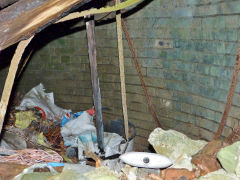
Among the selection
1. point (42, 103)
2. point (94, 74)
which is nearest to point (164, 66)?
point (94, 74)

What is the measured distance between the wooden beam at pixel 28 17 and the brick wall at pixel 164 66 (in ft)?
6.70

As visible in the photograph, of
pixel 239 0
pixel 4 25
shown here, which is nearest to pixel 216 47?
pixel 239 0

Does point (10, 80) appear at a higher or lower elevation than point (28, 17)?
lower

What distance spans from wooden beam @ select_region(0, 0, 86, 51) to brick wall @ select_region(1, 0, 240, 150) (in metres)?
2.04

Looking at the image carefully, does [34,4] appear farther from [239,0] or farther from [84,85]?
[84,85]

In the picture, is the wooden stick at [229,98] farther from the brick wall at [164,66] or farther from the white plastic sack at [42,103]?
the white plastic sack at [42,103]

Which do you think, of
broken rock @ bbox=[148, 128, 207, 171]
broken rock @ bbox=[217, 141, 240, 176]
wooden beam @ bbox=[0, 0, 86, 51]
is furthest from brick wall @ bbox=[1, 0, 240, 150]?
wooden beam @ bbox=[0, 0, 86, 51]

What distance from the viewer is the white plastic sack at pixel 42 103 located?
7316mm

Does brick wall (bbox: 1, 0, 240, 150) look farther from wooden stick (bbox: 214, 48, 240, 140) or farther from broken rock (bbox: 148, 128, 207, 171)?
broken rock (bbox: 148, 128, 207, 171)

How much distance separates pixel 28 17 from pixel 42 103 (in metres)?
4.11

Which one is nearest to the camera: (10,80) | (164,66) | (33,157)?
(10,80)

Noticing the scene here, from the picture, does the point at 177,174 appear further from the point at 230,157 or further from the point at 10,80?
the point at 10,80

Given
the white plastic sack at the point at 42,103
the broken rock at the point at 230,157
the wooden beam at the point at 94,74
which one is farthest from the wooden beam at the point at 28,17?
the white plastic sack at the point at 42,103

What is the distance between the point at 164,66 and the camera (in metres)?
6.09
